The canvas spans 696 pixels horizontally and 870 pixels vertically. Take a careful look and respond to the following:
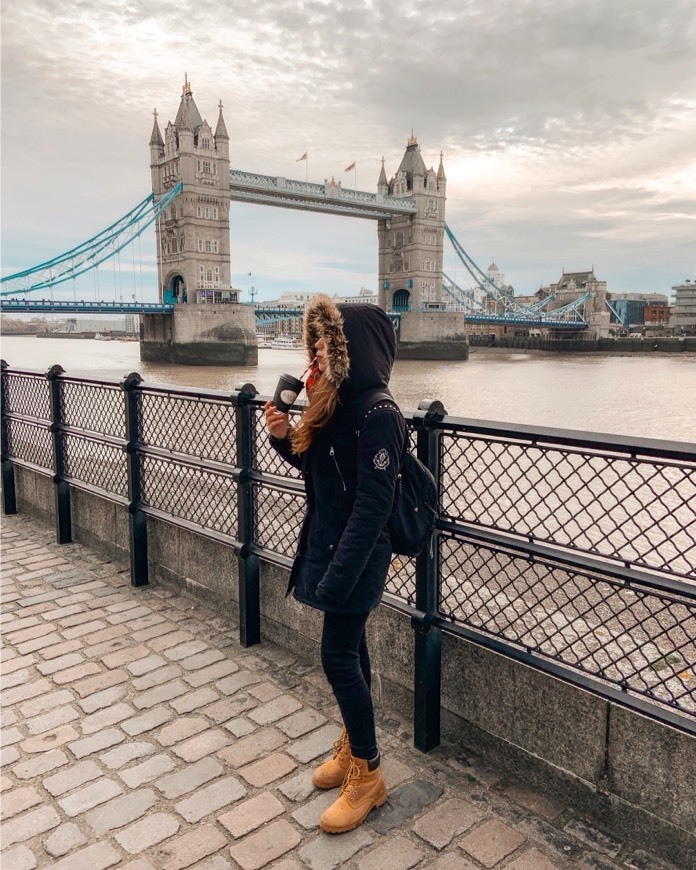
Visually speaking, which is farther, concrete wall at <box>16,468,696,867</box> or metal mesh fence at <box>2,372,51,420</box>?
metal mesh fence at <box>2,372,51,420</box>

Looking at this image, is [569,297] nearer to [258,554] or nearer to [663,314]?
[663,314]

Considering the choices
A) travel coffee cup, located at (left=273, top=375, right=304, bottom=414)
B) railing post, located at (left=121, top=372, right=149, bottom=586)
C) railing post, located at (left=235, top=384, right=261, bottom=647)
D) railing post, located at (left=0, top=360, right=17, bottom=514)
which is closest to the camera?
travel coffee cup, located at (left=273, top=375, right=304, bottom=414)

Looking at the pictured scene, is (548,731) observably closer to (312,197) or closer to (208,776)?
(208,776)

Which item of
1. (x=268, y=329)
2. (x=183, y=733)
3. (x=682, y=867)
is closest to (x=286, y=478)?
(x=183, y=733)

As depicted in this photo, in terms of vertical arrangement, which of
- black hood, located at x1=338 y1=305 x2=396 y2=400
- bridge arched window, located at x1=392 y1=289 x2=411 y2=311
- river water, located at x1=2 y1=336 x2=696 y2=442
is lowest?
river water, located at x1=2 y1=336 x2=696 y2=442

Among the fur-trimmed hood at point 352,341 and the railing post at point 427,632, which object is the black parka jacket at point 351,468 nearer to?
the fur-trimmed hood at point 352,341

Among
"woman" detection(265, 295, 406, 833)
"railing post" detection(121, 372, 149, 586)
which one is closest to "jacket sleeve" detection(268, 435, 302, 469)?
"woman" detection(265, 295, 406, 833)

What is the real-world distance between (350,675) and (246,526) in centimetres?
136

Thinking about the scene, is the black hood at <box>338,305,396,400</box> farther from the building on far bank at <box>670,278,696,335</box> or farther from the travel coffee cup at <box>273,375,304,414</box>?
the building on far bank at <box>670,278,696,335</box>

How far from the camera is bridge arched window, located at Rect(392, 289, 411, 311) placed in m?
75.8

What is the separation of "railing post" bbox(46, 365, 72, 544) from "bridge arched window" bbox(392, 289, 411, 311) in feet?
236

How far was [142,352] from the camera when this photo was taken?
53406mm

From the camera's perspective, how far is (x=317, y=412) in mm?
2184

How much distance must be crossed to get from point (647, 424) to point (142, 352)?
4139 cm
